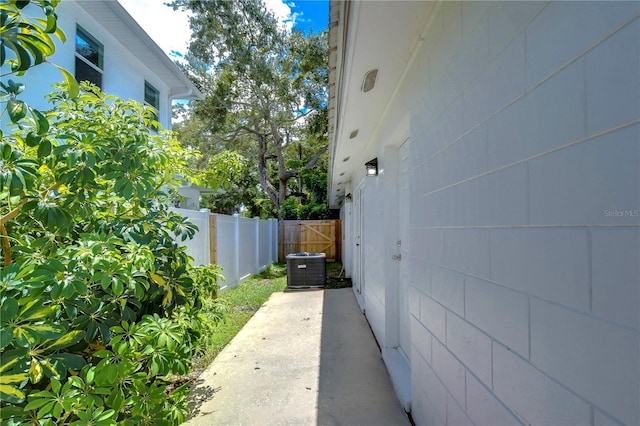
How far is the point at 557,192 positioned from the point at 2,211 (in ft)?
8.50

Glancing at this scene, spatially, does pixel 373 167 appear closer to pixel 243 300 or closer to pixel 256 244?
pixel 243 300

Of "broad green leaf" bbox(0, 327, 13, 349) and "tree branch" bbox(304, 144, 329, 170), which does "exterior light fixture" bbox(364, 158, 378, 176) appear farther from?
"tree branch" bbox(304, 144, 329, 170)

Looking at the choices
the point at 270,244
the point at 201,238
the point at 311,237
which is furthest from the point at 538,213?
the point at 311,237

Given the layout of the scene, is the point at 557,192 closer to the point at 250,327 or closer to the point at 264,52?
the point at 250,327

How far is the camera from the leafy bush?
1323 mm

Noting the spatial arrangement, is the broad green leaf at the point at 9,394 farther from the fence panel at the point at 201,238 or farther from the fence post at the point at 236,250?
the fence post at the point at 236,250

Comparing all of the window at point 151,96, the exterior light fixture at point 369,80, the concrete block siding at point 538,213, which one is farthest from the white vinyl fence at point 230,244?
the concrete block siding at point 538,213

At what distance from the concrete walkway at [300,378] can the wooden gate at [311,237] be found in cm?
948

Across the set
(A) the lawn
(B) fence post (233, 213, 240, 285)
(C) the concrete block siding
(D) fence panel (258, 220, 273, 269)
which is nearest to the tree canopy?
(D) fence panel (258, 220, 273, 269)

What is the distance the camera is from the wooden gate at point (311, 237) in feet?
50.4

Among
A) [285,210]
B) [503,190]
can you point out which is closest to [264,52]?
[285,210]

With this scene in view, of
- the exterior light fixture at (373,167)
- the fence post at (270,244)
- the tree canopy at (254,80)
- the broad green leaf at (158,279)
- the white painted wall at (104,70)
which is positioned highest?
the tree canopy at (254,80)

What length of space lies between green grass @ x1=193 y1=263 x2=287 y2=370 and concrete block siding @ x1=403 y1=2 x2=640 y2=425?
243 centimetres

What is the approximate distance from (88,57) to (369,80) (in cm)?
686
